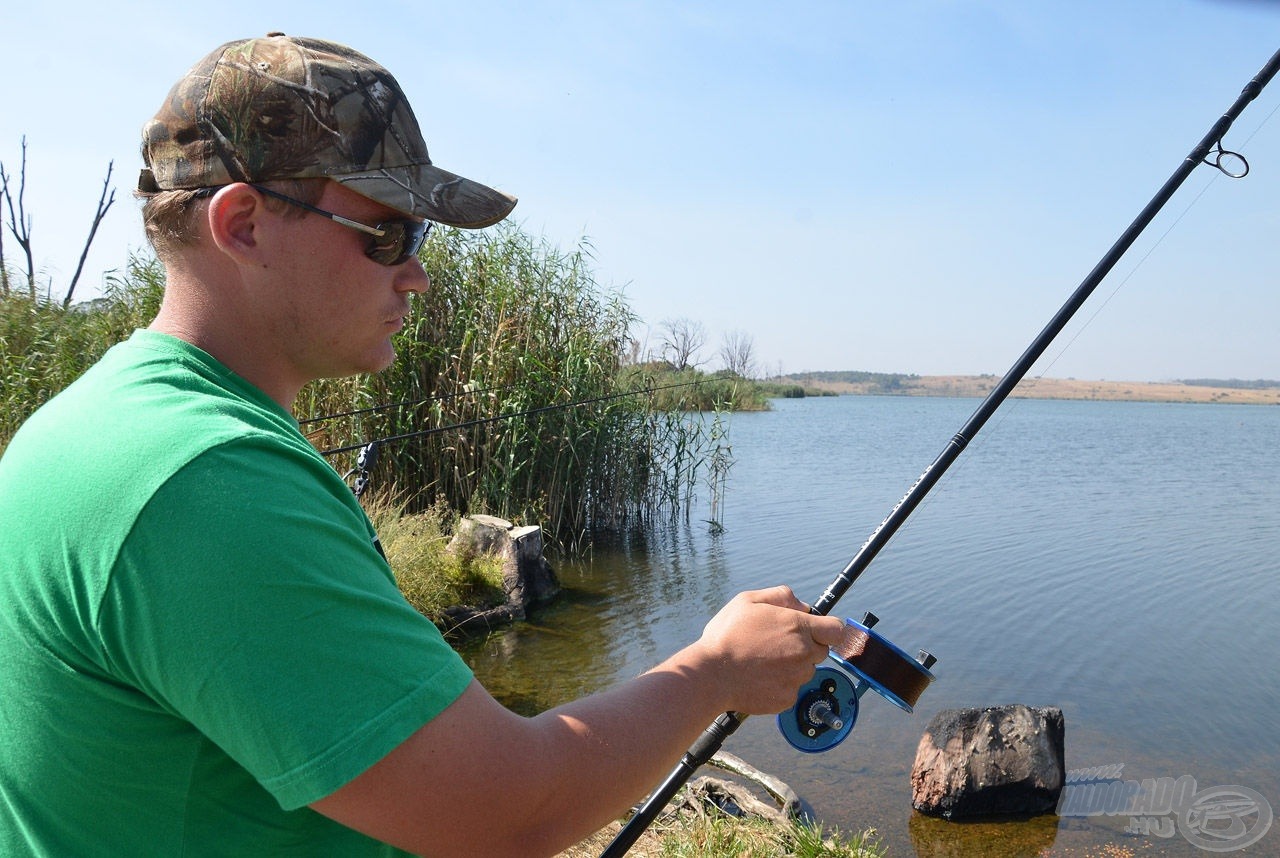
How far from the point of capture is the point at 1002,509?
16.8 metres

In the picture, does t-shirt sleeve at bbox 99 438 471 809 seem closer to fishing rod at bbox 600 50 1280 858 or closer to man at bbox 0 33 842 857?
man at bbox 0 33 842 857

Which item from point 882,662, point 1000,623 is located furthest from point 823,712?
point 1000,623

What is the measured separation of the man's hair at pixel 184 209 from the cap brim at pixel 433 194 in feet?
0.13

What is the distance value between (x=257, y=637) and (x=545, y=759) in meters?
0.33

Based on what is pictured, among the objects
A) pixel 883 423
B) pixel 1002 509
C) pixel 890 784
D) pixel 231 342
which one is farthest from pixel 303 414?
pixel 883 423

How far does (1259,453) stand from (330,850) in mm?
37143

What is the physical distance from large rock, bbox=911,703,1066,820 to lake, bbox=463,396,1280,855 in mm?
113

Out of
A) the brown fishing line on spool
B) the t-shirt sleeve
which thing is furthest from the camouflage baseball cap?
the brown fishing line on spool

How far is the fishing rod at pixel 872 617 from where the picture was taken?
6.30 ft

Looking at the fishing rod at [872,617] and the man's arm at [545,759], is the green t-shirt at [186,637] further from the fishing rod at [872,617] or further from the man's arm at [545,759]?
the fishing rod at [872,617]

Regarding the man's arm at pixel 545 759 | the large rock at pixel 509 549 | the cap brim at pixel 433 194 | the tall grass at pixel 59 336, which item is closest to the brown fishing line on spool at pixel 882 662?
the man's arm at pixel 545 759

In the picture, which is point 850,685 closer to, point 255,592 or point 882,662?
point 882,662

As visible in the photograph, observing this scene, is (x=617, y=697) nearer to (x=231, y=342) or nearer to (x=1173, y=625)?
(x=231, y=342)

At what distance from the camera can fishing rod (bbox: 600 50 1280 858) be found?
1.92 metres
